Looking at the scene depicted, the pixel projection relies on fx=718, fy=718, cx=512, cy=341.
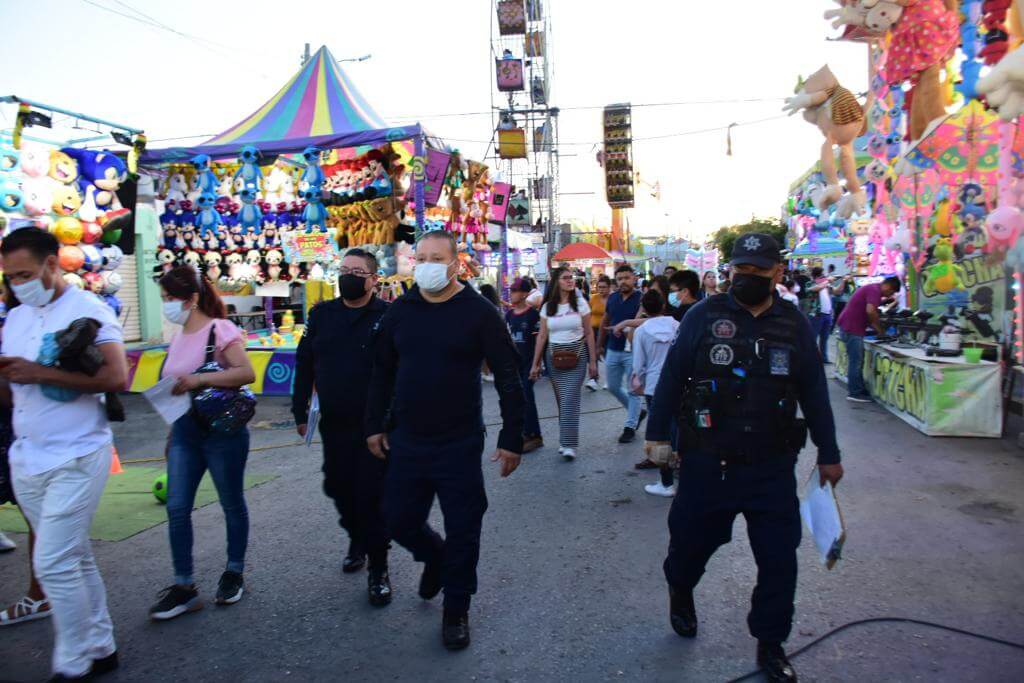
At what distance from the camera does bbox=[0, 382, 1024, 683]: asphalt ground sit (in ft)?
10.4

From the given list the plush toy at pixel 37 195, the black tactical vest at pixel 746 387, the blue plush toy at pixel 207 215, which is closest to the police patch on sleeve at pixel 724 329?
the black tactical vest at pixel 746 387

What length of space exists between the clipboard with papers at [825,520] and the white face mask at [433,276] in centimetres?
188

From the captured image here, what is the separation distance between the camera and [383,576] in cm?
386

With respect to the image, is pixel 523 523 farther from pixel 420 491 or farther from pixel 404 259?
pixel 404 259

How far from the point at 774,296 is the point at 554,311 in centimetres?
388

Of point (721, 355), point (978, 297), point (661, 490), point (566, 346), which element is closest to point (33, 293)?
point (721, 355)

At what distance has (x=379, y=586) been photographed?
150 inches

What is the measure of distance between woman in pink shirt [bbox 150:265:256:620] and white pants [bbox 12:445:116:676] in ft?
1.91

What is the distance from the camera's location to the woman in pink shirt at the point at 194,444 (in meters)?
3.68

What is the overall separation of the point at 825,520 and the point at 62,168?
8.93 meters

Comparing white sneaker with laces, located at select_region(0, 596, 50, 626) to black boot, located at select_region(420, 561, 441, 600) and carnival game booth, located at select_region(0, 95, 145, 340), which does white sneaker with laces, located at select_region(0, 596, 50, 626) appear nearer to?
black boot, located at select_region(420, 561, 441, 600)

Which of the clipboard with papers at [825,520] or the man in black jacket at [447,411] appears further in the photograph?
the man in black jacket at [447,411]

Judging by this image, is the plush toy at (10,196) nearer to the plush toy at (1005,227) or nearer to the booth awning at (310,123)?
the booth awning at (310,123)

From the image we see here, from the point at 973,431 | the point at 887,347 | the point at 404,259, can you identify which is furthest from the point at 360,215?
the point at 973,431
